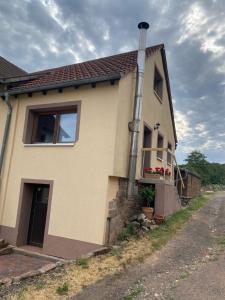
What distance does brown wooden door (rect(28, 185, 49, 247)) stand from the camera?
916 cm

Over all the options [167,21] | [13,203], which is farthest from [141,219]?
[167,21]

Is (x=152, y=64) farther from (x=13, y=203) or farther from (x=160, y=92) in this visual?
(x=13, y=203)

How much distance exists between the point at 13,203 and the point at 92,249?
351 centimetres

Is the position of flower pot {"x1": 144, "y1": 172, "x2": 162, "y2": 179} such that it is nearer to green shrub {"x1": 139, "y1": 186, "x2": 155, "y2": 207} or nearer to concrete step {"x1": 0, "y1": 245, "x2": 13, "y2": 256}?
green shrub {"x1": 139, "y1": 186, "x2": 155, "y2": 207}

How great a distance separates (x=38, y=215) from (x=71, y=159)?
252 cm

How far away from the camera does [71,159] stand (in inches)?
332

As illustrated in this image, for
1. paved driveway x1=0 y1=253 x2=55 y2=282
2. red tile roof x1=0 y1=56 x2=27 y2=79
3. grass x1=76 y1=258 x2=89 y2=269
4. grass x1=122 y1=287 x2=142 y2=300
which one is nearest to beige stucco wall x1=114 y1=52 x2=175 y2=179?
grass x1=76 y1=258 x2=89 y2=269

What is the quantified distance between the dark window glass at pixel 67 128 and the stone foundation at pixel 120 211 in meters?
2.20

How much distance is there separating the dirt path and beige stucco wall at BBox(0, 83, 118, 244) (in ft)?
6.41

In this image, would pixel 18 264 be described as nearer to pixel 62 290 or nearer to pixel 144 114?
pixel 62 290

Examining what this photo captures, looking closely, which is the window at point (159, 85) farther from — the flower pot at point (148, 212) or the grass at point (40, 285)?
the grass at point (40, 285)

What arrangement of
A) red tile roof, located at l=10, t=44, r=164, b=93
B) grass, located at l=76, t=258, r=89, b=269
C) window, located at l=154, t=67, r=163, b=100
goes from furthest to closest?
window, located at l=154, t=67, r=163, b=100 < red tile roof, located at l=10, t=44, r=164, b=93 < grass, located at l=76, t=258, r=89, b=269

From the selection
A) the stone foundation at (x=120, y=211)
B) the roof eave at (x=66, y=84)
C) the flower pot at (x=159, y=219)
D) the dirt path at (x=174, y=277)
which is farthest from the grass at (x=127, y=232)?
the roof eave at (x=66, y=84)

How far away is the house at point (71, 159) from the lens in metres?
7.88
